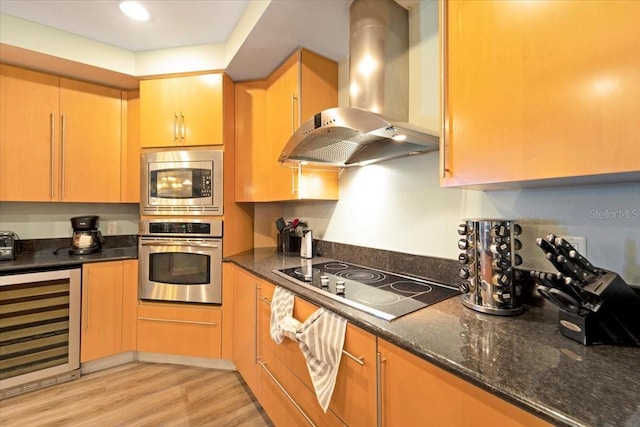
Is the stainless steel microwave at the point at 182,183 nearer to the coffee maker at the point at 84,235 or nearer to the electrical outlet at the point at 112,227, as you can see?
the coffee maker at the point at 84,235

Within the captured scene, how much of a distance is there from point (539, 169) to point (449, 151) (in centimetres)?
28

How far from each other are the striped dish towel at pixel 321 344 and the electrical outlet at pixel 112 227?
87.3 inches

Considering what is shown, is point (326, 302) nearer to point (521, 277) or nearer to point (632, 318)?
point (521, 277)

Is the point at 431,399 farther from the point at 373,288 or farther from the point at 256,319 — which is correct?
the point at 256,319

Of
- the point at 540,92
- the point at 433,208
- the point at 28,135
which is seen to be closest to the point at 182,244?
the point at 28,135

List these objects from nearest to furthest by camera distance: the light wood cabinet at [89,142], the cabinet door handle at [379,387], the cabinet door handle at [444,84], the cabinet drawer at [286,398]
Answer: the cabinet door handle at [379,387] → the cabinet door handle at [444,84] → the cabinet drawer at [286,398] → the light wood cabinet at [89,142]

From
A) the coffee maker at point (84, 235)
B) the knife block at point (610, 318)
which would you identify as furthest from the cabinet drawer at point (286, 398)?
the coffee maker at point (84, 235)

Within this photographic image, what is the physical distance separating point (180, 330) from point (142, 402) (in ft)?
1.55


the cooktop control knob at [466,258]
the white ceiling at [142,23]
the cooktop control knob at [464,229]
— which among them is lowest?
the cooktop control knob at [466,258]

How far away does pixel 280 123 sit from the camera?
196 cm

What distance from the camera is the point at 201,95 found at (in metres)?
2.12

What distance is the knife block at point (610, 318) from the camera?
0.69m

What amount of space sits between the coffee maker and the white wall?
1.76m

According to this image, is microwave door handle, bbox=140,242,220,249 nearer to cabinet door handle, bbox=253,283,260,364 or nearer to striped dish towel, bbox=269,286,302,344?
cabinet door handle, bbox=253,283,260,364
